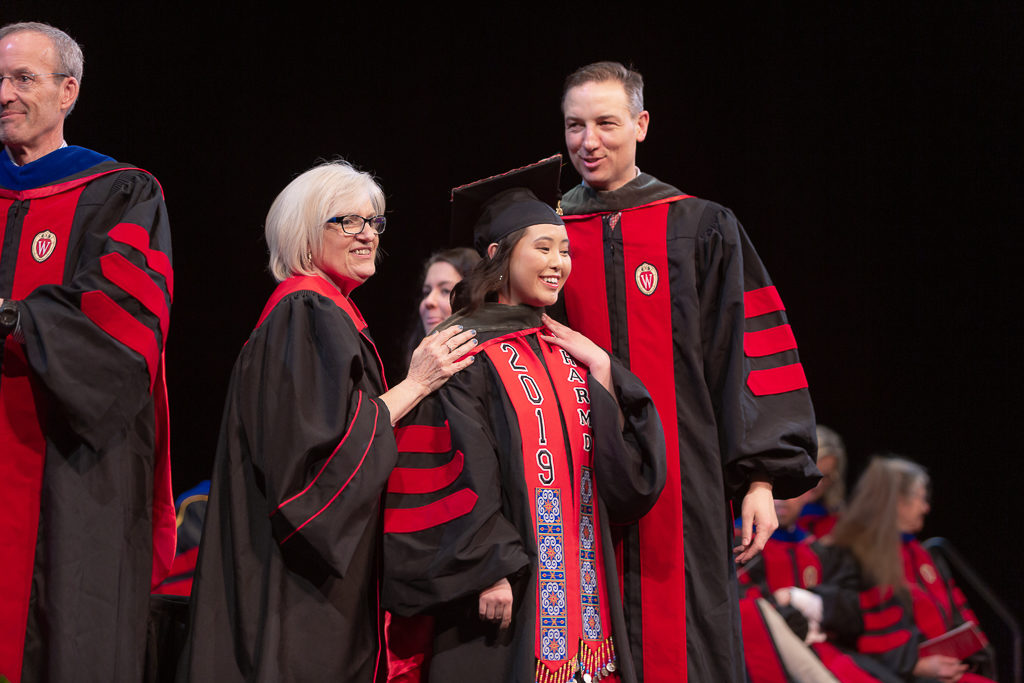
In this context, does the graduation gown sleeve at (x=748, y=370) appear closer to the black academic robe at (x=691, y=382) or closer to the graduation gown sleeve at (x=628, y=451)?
the black academic robe at (x=691, y=382)

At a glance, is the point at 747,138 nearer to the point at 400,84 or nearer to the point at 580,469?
the point at 400,84

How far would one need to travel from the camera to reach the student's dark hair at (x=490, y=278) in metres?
3.13

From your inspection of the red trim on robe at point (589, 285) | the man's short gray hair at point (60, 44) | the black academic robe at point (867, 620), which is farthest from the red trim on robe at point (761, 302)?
the black academic robe at point (867, 620)

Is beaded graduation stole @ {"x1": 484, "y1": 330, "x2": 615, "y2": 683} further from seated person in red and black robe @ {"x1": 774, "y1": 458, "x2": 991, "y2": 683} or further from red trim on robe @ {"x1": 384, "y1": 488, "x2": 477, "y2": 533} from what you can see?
seated person in red and black robe @ {"x1": 774, "y1": 458, "x2": 991, "y2": 683}

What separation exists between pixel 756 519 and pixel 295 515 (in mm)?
1365

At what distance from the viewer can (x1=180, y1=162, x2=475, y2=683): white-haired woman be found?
270 centimetres

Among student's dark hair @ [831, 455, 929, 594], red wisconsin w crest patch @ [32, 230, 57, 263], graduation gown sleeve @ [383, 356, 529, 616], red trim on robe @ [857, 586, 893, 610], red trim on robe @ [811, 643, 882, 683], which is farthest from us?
student's dark hair @ [831, 455, 929, 594]

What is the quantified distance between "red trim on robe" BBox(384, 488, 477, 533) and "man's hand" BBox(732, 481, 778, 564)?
0.86 m

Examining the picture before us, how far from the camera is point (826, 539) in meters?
5.99

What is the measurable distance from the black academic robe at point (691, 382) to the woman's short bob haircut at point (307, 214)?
2.52 feet

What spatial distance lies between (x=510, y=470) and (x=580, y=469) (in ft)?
0.73

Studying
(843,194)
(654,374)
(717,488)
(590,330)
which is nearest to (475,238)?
(590,330)

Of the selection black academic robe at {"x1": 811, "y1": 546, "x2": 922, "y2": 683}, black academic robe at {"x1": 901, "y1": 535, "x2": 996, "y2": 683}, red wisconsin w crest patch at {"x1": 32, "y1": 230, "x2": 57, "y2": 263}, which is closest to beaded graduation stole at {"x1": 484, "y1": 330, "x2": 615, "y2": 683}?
red wisconsin w crest patch at {"x1": 32, "y1": 230, "x2": 57, "y2": 263}

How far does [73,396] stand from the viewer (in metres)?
2.67
